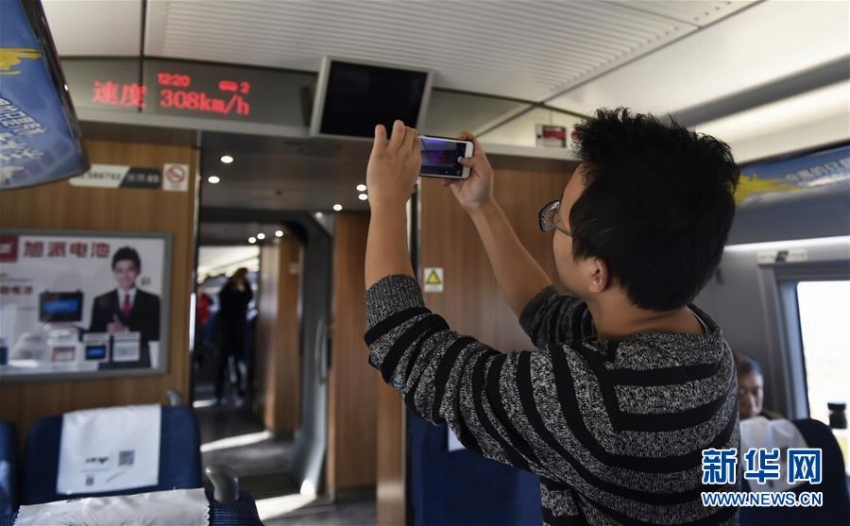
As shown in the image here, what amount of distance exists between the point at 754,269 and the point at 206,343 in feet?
31.0

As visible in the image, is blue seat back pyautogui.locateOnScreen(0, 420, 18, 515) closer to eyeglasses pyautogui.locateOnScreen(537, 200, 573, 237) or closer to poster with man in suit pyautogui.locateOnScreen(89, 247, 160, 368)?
poster with man in suit pyautogui.locateOnScreen(89, 247, 160, 368)

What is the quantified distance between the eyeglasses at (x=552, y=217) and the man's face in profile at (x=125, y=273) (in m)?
2.56

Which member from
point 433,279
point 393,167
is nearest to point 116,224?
point 433,279

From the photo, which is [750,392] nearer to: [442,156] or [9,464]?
[442,156]

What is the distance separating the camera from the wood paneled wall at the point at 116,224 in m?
2.64

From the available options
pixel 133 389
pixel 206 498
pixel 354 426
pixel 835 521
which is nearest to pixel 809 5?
pixel 835 521

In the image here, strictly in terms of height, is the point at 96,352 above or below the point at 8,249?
below

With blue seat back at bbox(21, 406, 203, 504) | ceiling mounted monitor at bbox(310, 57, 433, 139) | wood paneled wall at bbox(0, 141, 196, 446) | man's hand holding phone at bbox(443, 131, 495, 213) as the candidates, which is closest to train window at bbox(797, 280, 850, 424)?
ceiling mounted monitor at bbox(310, 57, 433, 139)

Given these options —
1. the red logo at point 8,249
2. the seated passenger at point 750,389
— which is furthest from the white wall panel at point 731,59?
the red logo at point 8,249

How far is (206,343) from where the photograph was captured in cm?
1011

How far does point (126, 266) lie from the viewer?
279 centimetres

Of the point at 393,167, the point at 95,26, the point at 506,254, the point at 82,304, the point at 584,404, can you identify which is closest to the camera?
the point at 584,404

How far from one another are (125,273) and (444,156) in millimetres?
2374

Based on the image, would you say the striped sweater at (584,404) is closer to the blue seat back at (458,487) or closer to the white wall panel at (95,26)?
the white wall panel at (95,26)
